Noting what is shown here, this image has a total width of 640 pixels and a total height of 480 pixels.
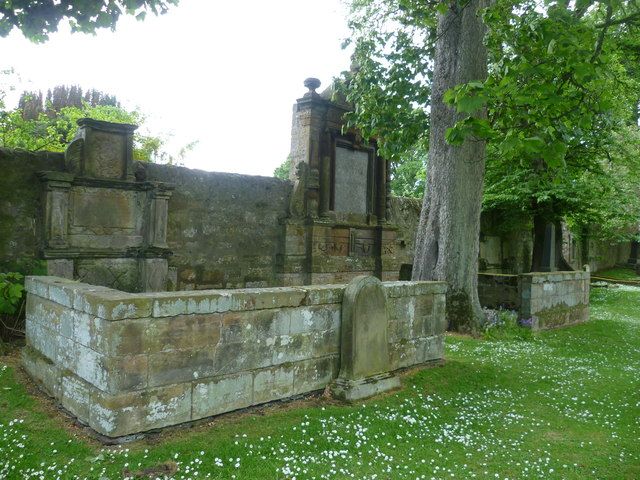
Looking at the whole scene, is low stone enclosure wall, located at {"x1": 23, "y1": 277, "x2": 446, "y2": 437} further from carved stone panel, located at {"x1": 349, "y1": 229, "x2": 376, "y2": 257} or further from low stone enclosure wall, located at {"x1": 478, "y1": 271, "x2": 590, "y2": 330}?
carved stone panel, located at {"x1": 349, "y1": 229, "x2": 376, "y2": 257}

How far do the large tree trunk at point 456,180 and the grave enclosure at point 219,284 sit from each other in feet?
5.40

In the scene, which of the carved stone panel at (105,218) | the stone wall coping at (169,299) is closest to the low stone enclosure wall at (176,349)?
the stone wall coping at (169,299)

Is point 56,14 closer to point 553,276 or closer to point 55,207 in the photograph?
point 55,207

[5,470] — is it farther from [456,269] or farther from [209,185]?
[456,269]

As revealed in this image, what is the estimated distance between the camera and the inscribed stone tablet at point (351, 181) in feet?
38.3

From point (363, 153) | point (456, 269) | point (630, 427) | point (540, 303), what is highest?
point (363, 153)

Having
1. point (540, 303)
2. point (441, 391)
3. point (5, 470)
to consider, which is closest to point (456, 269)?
point (540, 303)

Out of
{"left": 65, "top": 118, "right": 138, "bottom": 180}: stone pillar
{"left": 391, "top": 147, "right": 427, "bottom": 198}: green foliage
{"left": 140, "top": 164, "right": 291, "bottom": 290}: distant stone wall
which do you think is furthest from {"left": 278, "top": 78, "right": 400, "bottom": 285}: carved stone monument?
{"left": 391, "top": 147, "right": 427, "bottom": 198}: green foliage

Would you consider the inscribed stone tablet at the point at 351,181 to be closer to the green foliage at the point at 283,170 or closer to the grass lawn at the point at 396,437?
the grass lawn at the point at 396,437

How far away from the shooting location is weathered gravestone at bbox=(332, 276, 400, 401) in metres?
5.12

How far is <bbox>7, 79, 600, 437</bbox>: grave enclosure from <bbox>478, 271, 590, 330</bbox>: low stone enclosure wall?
5 centimetres

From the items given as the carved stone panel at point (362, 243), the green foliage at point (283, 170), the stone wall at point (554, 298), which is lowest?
the stone wall at point (554, 298)

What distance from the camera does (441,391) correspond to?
5.75m

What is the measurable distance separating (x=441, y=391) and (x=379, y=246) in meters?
6.73
